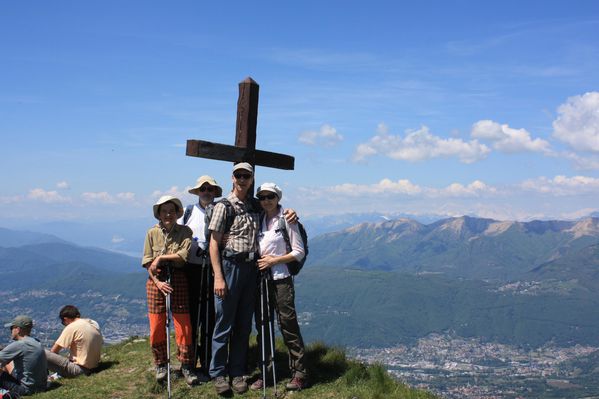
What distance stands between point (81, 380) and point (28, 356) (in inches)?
47.3

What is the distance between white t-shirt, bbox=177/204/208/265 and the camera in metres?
8.67

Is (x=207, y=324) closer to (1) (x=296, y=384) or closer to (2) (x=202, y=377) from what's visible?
(2) (x=202, y=377)

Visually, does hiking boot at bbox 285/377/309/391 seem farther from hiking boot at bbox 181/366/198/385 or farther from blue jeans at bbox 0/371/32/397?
blue jeans at bbox 0/371/32/397

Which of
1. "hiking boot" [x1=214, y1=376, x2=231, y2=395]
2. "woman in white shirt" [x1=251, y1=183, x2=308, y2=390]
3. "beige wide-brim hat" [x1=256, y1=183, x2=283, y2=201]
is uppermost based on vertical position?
"beige wide-brim hat" [x1=256, y1=183, x2=283, y2=201]

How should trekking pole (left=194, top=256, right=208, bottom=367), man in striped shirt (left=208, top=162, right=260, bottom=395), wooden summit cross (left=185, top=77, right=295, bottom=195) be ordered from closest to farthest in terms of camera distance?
man in striped shirt (left=208, top=162, right=260, bottom=395)
trekking pole (left=194, top=256, right=208, bottom=367)
wooden summit cross (left=185, top=77, right=295, bottom=195)

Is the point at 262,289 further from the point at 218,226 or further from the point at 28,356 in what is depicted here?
the point at 28,356

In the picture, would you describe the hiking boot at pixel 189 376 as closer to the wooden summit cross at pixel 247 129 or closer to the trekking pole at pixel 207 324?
the trekking pole at pixel 207 324

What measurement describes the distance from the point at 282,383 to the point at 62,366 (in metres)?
4.56

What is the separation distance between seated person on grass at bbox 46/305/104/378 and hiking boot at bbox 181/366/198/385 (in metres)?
2.82

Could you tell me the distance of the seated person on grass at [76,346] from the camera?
33.7ft

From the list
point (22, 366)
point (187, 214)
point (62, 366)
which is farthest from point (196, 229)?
point (62, 366)

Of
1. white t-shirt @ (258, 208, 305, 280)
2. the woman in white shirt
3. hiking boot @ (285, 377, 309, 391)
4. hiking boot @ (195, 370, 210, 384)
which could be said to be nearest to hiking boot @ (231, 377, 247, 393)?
hiking boot @ (195, 370, 210, 384)

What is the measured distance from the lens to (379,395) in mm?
8516

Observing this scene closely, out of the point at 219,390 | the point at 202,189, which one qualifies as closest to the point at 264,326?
the point at 219,390
